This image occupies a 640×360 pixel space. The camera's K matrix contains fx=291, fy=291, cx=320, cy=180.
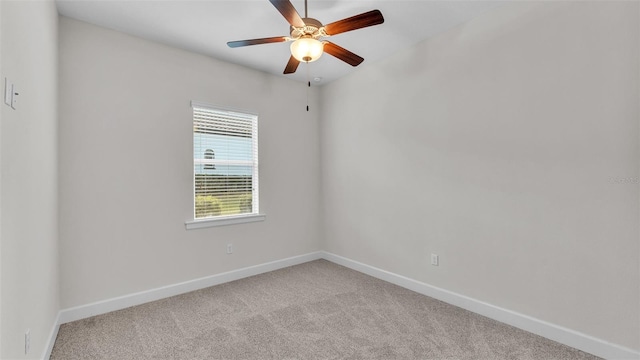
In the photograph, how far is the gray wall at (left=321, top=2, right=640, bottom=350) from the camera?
1982 millimetres

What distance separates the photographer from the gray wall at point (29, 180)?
131cm

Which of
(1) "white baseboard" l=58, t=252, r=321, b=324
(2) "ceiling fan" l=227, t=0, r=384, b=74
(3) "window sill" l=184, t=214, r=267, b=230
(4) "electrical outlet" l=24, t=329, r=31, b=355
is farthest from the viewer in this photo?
(3) "window sill" l=184, t=214, r=267, b=230

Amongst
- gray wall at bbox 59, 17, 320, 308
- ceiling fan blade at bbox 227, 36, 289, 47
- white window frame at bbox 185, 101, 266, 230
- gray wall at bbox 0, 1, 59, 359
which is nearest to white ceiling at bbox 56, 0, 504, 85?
gray wall at bbox 59, 17, 320, 308

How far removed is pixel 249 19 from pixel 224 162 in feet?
5.49

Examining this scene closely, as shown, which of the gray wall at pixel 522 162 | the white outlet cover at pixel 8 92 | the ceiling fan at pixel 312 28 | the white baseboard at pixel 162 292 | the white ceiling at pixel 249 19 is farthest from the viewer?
the white baseboard at pixel 162 292

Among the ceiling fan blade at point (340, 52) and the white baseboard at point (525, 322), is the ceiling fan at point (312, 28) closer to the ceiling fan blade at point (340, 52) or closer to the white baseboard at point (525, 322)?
the ceiling fan blade at point (340, 52)

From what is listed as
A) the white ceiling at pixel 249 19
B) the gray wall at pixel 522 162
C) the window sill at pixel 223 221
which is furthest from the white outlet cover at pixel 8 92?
the gray wall at pixel 522 162

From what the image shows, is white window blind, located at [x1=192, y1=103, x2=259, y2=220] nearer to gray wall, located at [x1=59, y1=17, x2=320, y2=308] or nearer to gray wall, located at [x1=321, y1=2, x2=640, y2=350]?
gray wall, located at [x1=59, y1=17, x2=320, y2=308]

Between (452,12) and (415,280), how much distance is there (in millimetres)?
2679

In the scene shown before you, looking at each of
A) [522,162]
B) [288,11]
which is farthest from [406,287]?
[288,11]

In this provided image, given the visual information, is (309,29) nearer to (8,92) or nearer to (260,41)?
(260,41)

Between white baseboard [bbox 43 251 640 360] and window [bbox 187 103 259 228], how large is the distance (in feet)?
2.49

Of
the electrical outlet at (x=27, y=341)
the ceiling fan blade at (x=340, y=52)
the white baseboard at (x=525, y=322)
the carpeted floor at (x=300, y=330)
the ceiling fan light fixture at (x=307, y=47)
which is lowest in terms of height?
the carpeted floor at (x=300, y=330)

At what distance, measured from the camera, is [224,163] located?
363 cm
